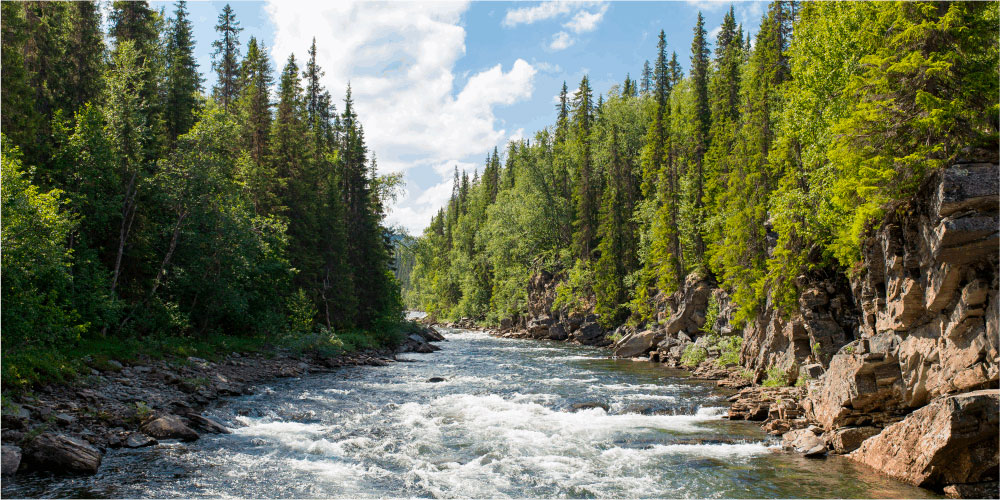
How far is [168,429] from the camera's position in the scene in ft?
47.0

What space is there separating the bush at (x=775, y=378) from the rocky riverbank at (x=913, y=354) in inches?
7.8

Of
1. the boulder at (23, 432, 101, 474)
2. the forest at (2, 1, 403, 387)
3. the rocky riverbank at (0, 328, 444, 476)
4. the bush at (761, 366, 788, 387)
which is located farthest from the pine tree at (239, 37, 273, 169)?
the bush at (761, 366, 788, 387)

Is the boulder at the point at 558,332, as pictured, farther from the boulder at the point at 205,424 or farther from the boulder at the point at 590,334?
the boulder at the point at 205,424

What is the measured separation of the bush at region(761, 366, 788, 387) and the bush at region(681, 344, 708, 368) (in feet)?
26.7

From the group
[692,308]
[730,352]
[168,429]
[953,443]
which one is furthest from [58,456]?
[692,308]

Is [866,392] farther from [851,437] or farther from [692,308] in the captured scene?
[692,308]

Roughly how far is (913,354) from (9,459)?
780 inches

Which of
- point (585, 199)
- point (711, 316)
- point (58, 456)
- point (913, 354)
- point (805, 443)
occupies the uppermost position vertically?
point (585, 199)

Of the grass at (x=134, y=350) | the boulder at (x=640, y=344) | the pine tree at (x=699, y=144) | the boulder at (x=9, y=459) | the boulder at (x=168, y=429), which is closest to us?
the boulder at (x=9, y=459)

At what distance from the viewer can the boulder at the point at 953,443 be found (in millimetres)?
10453

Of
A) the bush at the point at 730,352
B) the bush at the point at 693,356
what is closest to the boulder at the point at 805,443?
the bush at the point at 730,352

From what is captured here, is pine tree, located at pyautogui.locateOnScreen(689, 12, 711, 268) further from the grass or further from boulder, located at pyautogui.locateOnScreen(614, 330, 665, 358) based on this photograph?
the grass

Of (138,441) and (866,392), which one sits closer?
(138,441)

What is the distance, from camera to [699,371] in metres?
28.5
